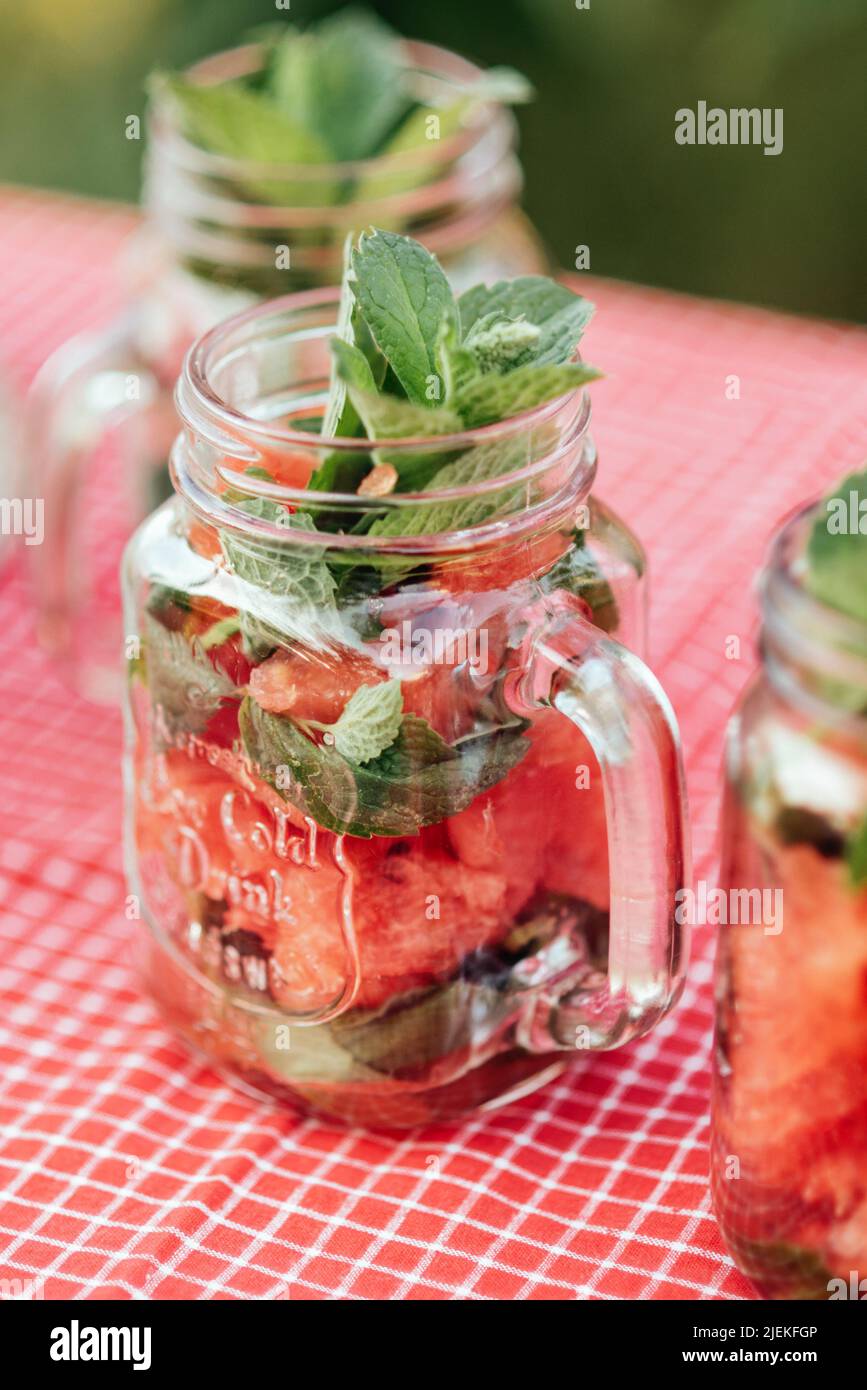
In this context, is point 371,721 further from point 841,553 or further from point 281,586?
point 841,553

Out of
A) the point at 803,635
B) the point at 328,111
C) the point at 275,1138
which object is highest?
the point at 328,111

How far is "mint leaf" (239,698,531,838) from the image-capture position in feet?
2.20

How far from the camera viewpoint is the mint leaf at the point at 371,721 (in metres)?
0.65

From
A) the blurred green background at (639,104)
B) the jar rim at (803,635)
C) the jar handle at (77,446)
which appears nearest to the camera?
the jar rim at (803,635)

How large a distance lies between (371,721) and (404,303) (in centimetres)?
17

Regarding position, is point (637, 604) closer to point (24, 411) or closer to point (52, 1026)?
point (52, 1026)

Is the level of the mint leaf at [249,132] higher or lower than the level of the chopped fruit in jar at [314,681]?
higher

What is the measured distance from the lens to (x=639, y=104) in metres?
2.22

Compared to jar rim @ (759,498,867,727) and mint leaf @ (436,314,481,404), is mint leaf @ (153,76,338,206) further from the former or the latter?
jar rim @ (759,498,867,727)

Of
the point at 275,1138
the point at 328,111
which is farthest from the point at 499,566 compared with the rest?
the point at 328,111

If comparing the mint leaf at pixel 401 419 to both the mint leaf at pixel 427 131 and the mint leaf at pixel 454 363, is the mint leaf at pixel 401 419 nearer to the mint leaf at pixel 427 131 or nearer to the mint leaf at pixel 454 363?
the mint leaf at pixel 454 363

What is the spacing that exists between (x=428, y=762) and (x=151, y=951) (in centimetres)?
22

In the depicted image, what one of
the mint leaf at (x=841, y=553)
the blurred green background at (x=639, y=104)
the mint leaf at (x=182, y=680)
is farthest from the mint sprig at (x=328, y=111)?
the blurred green background at (x=639, y=104)

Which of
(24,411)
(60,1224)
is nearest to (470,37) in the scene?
(24,411)
